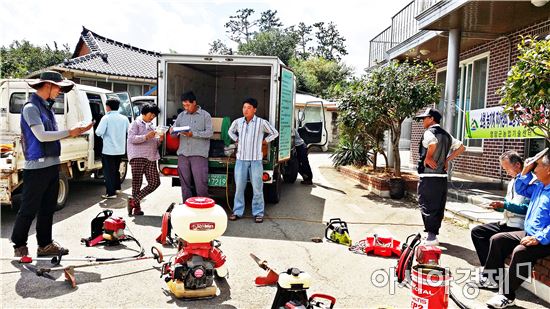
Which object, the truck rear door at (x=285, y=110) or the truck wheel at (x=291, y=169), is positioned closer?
the truck rear door at (x=285, y=110)

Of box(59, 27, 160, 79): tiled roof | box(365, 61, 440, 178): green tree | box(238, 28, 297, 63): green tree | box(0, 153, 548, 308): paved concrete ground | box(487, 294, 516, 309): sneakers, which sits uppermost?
box(238, 28, 297, 63): green tree

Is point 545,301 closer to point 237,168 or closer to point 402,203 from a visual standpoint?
point 237,168

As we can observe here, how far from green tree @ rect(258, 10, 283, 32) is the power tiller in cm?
6782

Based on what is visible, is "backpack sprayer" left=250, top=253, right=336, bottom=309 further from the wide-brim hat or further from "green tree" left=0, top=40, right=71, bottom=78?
"green tree" left=0, top=40, right=71, bottom=78

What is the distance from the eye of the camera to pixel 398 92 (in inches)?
367

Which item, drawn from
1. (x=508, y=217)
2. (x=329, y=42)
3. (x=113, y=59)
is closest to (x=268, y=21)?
(x=329, y=42)

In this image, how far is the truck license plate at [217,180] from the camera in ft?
24.8

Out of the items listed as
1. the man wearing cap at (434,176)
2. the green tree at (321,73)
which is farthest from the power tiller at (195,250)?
the green tree at (321,73)

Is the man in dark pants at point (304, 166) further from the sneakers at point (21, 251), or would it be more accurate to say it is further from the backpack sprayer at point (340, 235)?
the sneakers at point (21, 251)

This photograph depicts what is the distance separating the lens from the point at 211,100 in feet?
37.1

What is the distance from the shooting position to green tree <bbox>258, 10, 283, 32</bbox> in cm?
6950

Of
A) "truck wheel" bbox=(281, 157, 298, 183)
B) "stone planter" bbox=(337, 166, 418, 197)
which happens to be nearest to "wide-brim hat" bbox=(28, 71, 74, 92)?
"truck wheel" bbox=(281, 157, 298, 183)

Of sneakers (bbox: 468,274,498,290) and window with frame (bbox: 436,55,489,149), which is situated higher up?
window with frame (bbox: 436,55,489,149)

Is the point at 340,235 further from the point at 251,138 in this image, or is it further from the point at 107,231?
the point at 107,231
